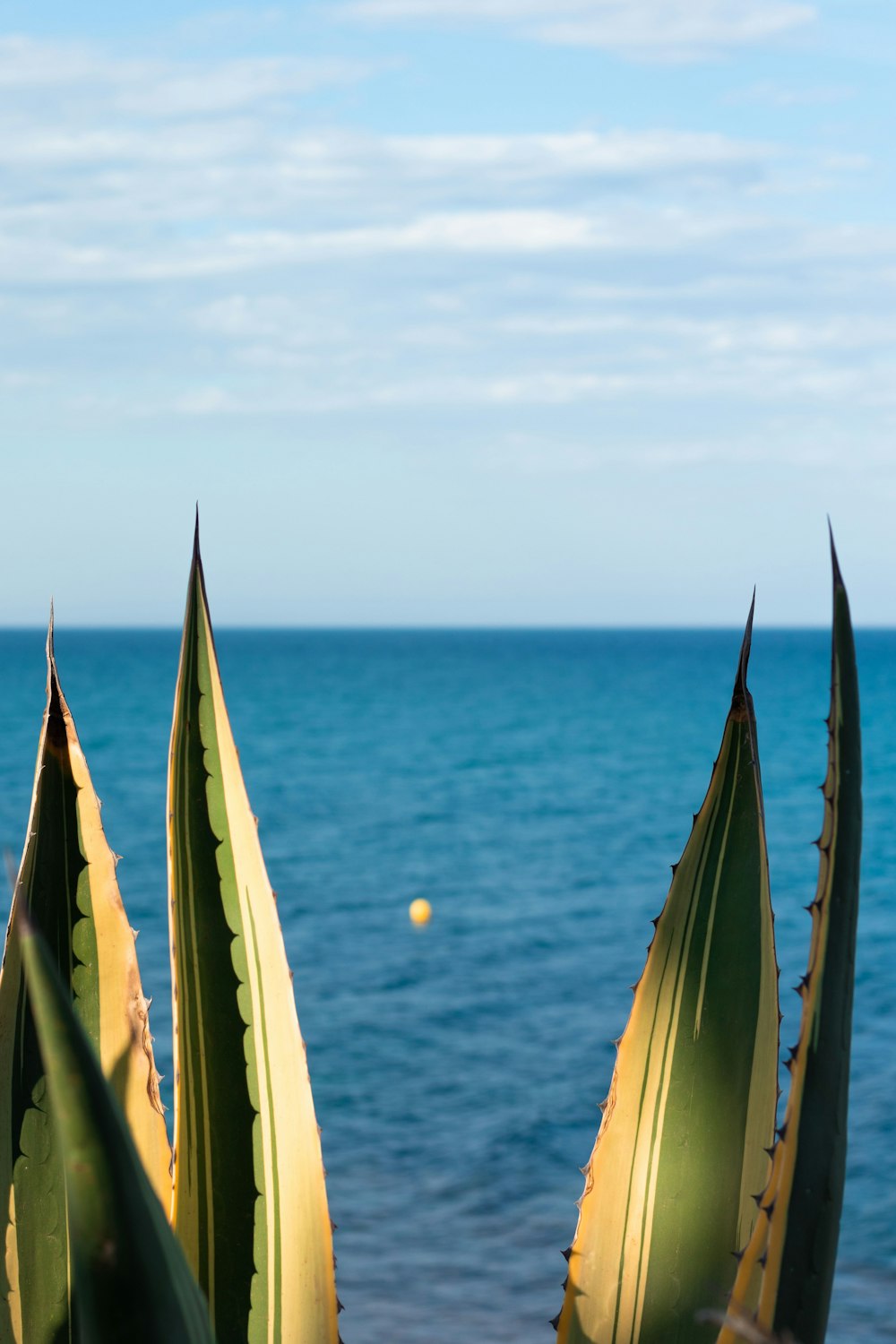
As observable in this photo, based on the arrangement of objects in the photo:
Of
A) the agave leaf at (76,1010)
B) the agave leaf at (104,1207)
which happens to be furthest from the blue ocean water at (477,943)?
the agave leaf at (104,1207)

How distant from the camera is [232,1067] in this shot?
1.07 m

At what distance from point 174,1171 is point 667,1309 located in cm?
38

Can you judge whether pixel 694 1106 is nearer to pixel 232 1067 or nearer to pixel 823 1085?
pixel 823 1085

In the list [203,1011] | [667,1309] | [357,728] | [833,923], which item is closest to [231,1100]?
[203,1011]

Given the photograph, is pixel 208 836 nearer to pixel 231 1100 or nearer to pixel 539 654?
pixel 231 1100

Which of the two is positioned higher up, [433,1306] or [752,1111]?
[752,1111]

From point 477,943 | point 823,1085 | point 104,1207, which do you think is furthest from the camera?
point 477,943

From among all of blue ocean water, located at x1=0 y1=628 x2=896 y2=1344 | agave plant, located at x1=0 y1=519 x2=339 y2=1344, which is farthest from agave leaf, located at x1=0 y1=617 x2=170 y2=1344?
blue ocean water, located at x1=0 y1=628 x2=896 y2=1344

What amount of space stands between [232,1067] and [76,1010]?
13cm

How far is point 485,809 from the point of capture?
109 feet

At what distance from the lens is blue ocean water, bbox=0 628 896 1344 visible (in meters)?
9.57

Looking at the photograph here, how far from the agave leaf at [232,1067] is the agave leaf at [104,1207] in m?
0.38

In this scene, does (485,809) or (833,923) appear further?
(485,809)

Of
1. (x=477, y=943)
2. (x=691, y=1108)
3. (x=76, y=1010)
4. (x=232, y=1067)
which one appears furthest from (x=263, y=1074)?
(x=477, y=943)
